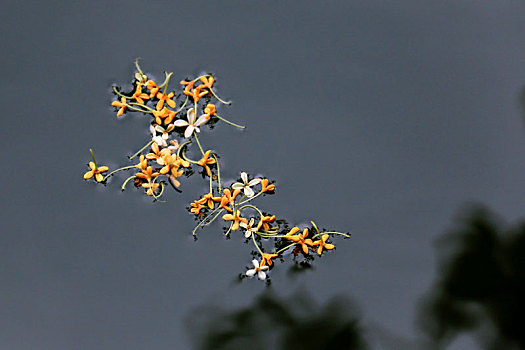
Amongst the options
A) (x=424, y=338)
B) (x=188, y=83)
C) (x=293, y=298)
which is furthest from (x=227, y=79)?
(x=424, y=338)

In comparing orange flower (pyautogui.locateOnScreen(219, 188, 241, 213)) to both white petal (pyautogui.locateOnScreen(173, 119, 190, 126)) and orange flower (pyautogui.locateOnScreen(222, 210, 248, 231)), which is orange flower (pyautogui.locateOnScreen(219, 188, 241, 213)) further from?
white petal (pyautogui.locateOnScreen(173, 119, 190, 126))

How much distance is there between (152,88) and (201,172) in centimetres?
15

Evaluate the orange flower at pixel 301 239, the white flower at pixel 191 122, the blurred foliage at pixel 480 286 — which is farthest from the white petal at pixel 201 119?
the blurred foliage at pixel 480 286

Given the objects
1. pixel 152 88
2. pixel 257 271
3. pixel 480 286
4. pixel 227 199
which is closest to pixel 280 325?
pixel 257 271

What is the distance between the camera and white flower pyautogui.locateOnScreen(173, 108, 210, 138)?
0.85 metres

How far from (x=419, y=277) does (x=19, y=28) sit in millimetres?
759

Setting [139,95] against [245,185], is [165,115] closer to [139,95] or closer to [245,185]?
[139,95]

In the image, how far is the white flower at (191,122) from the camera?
851mm

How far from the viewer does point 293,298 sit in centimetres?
85

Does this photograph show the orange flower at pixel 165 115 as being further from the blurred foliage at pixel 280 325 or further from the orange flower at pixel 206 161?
A: the blurred foliage at pixel 280 325

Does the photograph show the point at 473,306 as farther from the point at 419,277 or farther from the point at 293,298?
the point at 293,298

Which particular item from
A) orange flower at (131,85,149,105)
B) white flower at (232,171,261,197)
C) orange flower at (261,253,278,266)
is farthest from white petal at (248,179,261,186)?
orange flower at (131,85,149,105)

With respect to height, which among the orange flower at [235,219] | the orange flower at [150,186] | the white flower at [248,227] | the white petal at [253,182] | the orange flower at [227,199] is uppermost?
the orange flower at [150,186]

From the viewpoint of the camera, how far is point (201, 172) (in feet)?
2.80
